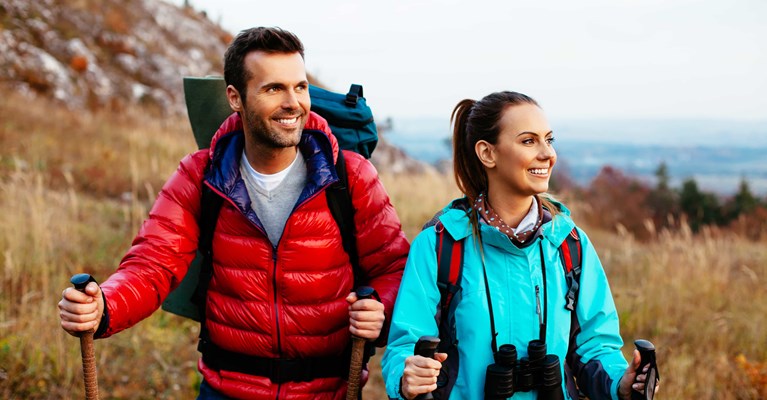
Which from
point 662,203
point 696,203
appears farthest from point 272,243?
point 662,203

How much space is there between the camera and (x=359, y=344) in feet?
7.89

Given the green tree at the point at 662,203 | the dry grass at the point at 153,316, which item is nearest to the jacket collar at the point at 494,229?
the dry grass at the point at 153,316

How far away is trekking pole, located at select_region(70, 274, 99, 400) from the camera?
2.10 metres

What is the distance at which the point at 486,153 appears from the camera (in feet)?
8.10

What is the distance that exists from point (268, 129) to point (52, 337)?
290 centimetres

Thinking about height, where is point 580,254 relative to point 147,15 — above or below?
below

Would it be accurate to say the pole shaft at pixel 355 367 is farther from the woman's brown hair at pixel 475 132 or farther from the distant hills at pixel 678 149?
the distant hills at pixel 678 149

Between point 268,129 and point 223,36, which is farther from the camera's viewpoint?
point 223,36

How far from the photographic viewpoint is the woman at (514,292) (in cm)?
226

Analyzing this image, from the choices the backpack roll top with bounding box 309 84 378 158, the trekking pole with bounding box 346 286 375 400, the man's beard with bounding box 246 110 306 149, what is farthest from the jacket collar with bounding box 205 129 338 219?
the trekking pole with bounding box 346 286 375 400

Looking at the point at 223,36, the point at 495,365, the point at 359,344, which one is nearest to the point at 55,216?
the point at 359,344

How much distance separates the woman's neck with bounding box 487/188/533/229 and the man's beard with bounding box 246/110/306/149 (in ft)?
2.72

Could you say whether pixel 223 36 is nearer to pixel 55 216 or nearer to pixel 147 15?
pixel 147 15

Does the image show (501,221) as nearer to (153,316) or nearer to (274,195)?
(274,195)
